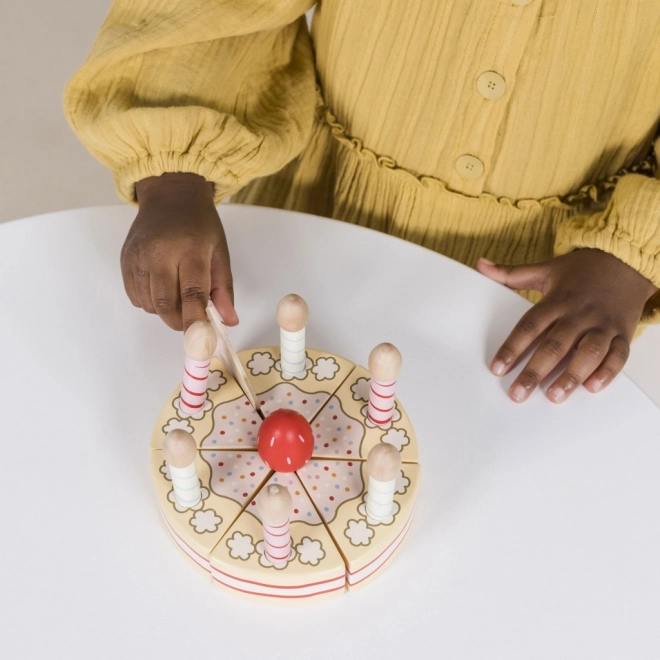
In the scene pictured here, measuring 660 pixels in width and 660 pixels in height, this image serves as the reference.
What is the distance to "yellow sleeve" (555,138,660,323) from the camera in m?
0.71

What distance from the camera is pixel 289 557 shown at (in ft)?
1.71

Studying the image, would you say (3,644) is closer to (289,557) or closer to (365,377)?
(289,557)

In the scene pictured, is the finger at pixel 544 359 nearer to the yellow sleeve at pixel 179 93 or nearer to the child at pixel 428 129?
the child at pixel 428 129

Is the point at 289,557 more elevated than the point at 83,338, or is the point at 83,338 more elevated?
the point at 83,338

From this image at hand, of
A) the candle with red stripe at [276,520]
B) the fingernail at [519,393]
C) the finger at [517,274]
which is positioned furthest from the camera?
the finger at [517,274]

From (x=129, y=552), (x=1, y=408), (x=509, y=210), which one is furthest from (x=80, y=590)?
(x=509, y=210)

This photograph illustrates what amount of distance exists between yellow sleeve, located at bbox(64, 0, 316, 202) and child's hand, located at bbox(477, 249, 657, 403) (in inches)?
9.6

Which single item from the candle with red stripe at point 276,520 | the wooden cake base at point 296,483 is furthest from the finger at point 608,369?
the candle with red stripe at point 276,520

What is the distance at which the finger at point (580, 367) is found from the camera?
25.4 inches

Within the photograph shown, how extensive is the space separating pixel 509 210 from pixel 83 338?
1.37 ft

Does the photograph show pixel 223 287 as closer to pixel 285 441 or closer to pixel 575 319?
pixel 285 441

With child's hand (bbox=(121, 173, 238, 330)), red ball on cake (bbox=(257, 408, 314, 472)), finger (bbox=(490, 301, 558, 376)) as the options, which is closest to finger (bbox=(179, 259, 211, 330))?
child's hand (bbox=(121, 173, 238, 330))

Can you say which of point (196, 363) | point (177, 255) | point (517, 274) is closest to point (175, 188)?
point (177, 255)

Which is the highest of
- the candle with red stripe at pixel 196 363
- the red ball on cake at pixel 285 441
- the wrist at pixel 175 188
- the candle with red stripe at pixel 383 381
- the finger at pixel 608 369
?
the wrist at pixel 175 188
